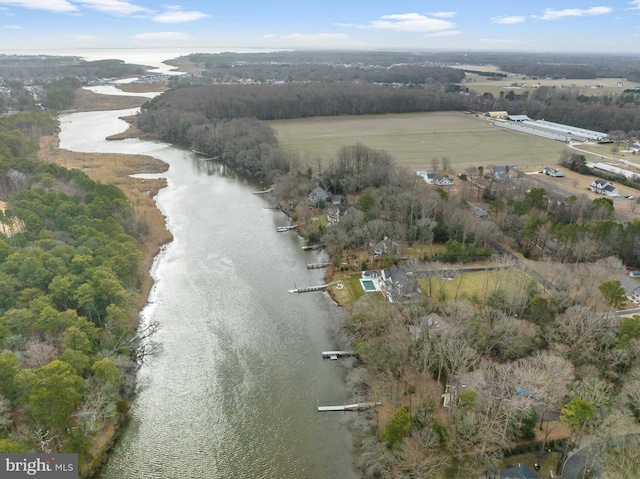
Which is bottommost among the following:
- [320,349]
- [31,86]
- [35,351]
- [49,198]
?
[320,349]

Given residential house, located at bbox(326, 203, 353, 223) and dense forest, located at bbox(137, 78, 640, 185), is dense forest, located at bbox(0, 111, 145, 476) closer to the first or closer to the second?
residential house, located at bbox(326, 203, 353, 223)

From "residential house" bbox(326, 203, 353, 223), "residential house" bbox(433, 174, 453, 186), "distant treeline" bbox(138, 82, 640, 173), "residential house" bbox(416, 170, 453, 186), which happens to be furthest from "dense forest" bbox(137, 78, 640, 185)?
"residential house" bbox(433, 174, 453, 186)

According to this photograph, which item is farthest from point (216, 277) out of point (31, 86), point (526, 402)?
point (31, 86)

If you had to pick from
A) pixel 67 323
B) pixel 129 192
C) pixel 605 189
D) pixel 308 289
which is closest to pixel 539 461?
pixel 308 289

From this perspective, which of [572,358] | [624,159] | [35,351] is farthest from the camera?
[624,159]

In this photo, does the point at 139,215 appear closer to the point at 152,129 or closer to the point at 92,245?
the point at 92,245

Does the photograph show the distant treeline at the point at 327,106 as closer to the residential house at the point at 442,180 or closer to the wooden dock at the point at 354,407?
the residential house at the point at 442,180

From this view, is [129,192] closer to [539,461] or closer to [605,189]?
[539,461]
